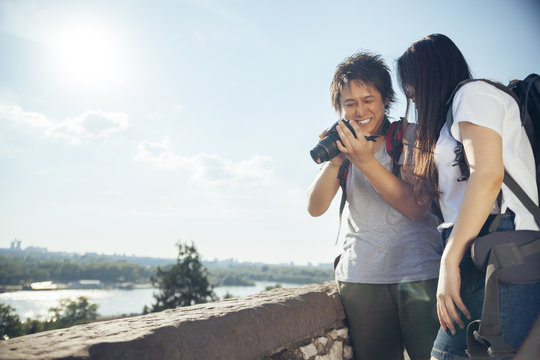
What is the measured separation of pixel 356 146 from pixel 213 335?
87 cm

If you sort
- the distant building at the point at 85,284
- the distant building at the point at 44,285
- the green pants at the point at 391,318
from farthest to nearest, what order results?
1. the distant building at the point at 85,284
2. the distant building at the point at 44,285
3. the green pants at the point at 391,318

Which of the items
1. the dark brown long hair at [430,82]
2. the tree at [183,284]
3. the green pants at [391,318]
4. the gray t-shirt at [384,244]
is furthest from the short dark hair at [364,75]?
the tree at [183,284]

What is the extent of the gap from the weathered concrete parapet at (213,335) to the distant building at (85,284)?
320 feet

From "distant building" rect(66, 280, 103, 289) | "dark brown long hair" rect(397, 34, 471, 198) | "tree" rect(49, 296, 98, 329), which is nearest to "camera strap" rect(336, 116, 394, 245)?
"dark brown long hair" rect(397, 34, 471, 198)

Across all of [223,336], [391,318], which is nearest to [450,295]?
[391,318]

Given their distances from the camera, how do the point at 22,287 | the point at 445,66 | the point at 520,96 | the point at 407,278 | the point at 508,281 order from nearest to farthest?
the point at 508,281, the point at 520,96, the point at 445,66, the point at 407,278, the point at 22,287

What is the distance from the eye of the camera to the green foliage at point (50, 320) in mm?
24047

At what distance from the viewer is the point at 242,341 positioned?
118cm

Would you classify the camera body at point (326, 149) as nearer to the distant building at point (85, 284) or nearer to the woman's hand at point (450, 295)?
the woman's hand at point (450, 295)

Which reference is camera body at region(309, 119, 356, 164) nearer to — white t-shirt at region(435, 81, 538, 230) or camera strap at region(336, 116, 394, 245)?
camera strap at region(336, 116, 394, 245)

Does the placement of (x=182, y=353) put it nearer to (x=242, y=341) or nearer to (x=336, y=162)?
(x=242, y=341)

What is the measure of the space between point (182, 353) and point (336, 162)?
101cm

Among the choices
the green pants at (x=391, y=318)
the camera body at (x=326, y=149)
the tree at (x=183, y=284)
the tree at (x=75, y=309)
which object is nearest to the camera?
the green pants at (x=391, y=318)

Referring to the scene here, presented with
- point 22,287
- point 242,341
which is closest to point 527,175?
point 242,341
